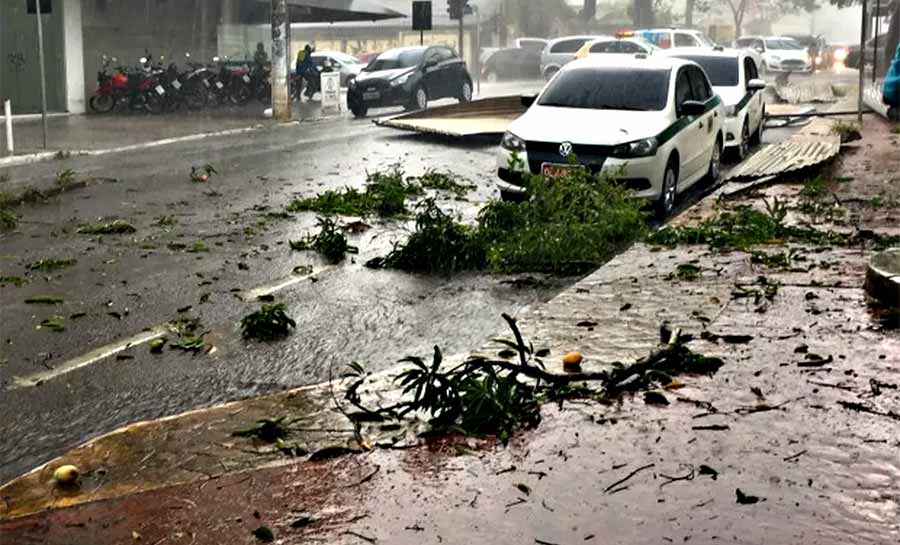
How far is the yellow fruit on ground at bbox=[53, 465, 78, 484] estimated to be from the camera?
4926mm

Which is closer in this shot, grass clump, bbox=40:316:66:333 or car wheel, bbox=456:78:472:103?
grass clump, bbox=40:316:66:333

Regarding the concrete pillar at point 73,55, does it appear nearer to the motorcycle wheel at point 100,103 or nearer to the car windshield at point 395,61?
the motorcycle wheel at point 100,103

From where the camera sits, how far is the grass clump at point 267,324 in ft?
25.4

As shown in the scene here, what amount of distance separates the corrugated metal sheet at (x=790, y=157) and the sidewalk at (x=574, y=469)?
6.97 metres

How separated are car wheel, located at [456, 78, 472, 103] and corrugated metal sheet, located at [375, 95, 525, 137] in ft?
27.5

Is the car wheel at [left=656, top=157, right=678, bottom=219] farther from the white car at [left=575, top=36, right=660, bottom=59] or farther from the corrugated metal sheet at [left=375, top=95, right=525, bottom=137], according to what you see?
the white car at [left=575, top=36, right=660, bottom=59]

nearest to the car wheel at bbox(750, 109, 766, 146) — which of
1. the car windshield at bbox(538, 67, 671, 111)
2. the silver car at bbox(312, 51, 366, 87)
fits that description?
the car windshield at bbox(538, 67, 671, 111)

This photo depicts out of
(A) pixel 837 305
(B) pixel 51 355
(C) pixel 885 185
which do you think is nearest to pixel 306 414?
(B) pixel 51 355

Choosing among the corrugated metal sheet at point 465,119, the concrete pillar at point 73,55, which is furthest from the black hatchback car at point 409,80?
the concrete pillar at point 73,55

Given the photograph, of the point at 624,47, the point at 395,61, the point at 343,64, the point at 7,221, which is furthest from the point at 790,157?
the point at 343,64

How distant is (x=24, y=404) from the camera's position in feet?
20.8

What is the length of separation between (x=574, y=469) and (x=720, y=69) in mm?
16191

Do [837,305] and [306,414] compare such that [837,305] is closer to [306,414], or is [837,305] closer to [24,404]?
[306,414]

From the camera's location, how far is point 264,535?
4.18m
